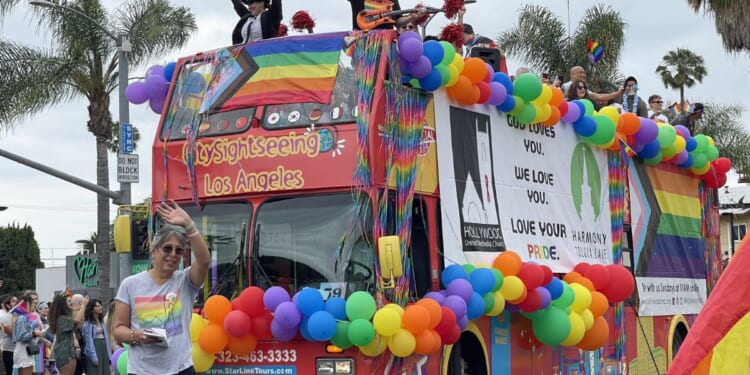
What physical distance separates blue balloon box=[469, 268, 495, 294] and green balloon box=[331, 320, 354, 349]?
4.92 feet

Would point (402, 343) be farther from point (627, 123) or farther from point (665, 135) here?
point (665, 135)

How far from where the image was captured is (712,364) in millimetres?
3656

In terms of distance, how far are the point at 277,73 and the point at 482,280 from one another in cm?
252

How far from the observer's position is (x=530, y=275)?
1083 centimetres

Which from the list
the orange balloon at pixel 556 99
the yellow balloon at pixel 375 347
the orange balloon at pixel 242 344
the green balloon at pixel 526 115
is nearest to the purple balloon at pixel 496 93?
the green balloon at pixel 526 115

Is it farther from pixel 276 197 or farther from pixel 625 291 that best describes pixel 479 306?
pixel 625 291

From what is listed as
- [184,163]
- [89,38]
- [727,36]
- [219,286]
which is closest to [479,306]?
[219,286]

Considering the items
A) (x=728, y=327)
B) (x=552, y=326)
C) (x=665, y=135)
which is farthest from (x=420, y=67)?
(x=728, y=327)

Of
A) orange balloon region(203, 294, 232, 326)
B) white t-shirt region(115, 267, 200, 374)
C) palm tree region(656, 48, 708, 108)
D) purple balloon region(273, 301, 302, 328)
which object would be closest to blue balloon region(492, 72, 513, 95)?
purple balloon region(273, 301, 302, 328)

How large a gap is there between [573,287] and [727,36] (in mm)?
16527

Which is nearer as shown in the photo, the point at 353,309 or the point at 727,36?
the point at 353,309

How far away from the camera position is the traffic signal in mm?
10758

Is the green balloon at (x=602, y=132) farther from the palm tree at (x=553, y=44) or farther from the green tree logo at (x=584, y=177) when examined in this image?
the palm tree at (x=553, y=44)

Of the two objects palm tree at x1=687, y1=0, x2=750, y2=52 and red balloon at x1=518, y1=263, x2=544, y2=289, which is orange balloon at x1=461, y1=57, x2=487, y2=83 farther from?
palm tree at x1=687, y1=0, x2=750, y2=52
